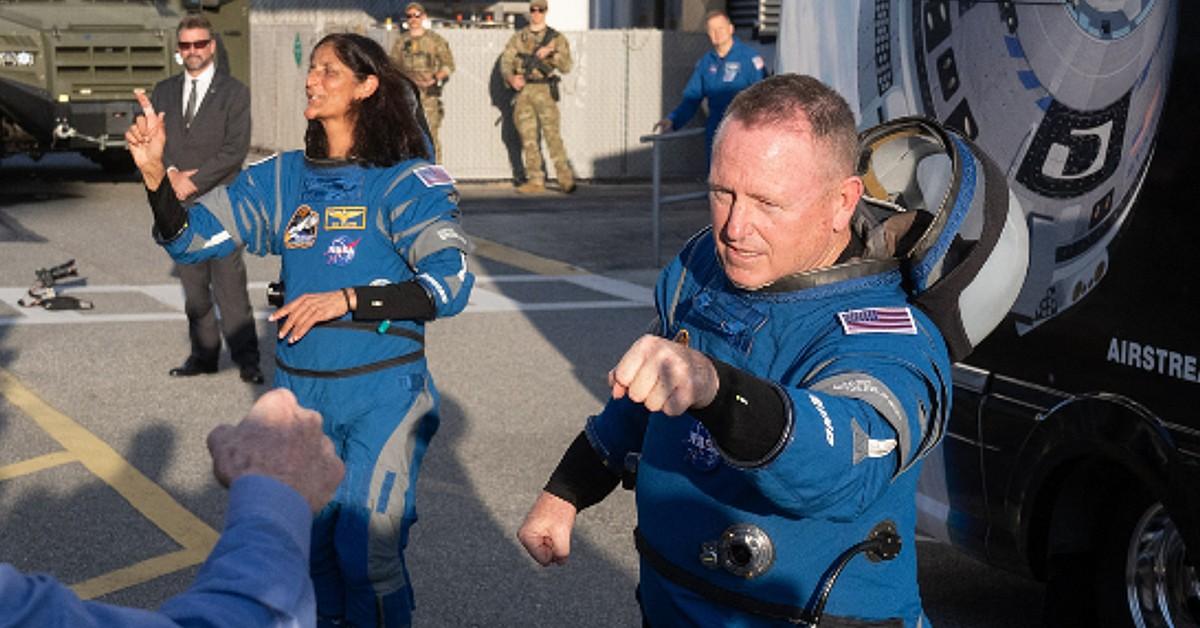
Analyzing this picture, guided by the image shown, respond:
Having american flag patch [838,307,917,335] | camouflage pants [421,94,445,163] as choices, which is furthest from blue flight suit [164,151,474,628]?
camouflage pants [421,94,445,163]

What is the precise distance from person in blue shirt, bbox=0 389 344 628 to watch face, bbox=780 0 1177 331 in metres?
3.11

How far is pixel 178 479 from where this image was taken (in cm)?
733

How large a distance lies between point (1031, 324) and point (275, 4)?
83.9 feet

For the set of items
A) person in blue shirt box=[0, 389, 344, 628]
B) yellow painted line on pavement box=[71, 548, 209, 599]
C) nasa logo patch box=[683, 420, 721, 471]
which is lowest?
yellow painted line on pavement box=[71, 548, 209, 599]

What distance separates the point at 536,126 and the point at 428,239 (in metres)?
14.3

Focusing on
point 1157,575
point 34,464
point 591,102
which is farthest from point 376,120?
point 591,102

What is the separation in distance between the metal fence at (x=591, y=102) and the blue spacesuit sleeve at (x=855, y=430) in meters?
16.9

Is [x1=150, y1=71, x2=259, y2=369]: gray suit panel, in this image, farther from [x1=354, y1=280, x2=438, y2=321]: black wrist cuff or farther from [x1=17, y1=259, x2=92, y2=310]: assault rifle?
[x1=354, y1=280, x2=438, y2=321]: black wrist cuff

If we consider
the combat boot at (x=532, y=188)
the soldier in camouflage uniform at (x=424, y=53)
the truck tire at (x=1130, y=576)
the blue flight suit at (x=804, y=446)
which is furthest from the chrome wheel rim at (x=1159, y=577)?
the combat boot at (x=532, y=188)

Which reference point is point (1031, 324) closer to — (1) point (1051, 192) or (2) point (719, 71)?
(1) point (1051, 192)

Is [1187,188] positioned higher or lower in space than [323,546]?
higher

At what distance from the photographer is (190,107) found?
9492mm

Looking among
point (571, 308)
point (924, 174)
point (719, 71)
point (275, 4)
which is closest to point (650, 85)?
point (719, 71)

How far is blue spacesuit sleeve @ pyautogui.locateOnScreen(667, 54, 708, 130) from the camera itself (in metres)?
14.5
